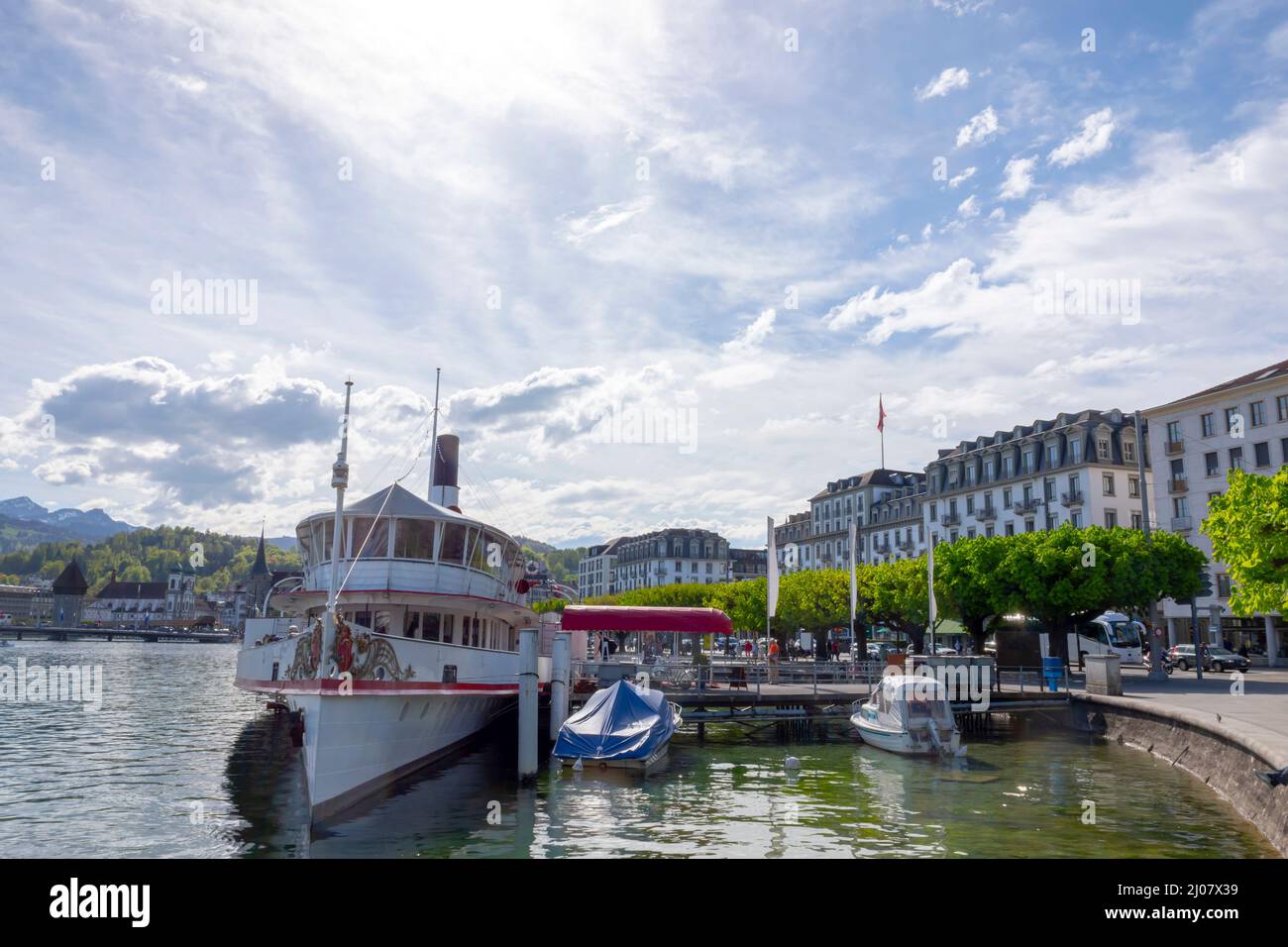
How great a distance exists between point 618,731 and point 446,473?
14.7 meters

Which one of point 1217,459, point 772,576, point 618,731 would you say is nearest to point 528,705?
point 618,731

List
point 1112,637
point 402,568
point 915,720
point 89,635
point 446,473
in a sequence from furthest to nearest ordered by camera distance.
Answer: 1. point 89,635
2. point 1112,637
3. point 446,473
4. point 915,720
5. point 402,568

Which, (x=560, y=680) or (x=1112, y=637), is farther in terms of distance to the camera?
(x=1112, y=637)

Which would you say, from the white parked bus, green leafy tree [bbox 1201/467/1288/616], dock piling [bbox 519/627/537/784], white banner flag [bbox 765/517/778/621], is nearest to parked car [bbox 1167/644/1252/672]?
the white parked bus

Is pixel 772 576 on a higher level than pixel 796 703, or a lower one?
higher

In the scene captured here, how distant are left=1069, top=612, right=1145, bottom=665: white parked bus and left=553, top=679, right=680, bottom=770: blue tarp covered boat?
43.7 m

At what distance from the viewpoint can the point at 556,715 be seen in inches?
1178

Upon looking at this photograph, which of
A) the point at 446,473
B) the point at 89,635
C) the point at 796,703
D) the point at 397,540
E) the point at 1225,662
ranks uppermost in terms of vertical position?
the point at 446,473

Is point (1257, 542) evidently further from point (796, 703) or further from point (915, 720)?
point (796, 703)

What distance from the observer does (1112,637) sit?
63344 millimetres

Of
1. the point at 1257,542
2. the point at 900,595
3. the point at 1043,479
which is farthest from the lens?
the point at 1043,479

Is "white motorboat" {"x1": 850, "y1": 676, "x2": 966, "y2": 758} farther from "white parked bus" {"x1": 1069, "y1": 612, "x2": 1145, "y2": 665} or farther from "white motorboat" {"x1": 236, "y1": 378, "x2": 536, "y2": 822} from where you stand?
"white parked bus" {"x1": 1069, "y1": 612, "x2": 1145, "y2": 665}
